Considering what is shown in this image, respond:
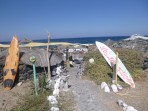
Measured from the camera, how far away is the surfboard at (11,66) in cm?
1095

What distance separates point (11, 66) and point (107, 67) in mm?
5922

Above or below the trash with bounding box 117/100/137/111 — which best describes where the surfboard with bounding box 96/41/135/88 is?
above

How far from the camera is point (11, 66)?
11.8 m

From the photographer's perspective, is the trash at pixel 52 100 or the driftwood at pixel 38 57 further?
the driftwood at pixel 38 57

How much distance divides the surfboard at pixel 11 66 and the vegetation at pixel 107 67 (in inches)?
172

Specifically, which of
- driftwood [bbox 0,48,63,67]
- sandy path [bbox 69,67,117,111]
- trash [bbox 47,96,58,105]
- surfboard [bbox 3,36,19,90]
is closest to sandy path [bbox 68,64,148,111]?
sandy path [bbox 69,67,117,111]

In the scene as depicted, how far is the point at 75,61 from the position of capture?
1902 cm

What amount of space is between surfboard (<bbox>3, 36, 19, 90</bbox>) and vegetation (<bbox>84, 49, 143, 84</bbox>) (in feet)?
14.3

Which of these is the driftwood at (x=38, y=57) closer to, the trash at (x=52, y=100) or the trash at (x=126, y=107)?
the trash at (x=52, y=100)

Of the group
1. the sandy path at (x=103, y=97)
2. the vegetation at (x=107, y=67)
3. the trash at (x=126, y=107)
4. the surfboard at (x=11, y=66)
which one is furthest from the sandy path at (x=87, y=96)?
the surfboard at (x=11, y=66)

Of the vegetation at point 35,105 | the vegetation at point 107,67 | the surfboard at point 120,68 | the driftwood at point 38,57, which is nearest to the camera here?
the vegetation at point 35,105

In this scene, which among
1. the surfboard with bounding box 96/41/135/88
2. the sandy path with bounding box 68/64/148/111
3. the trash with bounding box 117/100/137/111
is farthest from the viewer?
the surfboard with bounding box 96/41/135/88

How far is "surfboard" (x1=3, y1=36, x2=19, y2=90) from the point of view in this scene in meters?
11.0

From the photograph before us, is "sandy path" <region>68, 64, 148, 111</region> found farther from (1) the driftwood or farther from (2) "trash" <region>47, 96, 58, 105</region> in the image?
(1) the driftwood
